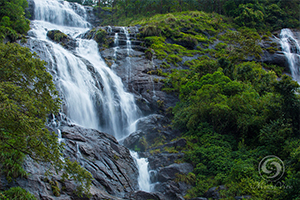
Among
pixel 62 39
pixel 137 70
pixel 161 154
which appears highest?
pixel 62 39

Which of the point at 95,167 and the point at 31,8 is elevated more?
the point at 31,8

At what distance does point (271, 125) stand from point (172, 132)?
8.89 m

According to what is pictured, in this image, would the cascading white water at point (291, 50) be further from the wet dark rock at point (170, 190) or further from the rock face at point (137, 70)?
the wet dark rock at point (170, 190)

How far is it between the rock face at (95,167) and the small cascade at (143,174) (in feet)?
1.67

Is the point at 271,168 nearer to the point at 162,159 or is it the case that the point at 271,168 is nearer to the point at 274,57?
the point at 162,159

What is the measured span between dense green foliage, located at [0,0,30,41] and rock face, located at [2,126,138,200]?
14.3 m

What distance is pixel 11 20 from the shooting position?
2503 centimetres

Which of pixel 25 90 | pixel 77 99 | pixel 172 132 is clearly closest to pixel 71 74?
pixel 77 99

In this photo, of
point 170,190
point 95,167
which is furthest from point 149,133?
point 95,167

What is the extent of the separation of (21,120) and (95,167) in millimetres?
7194

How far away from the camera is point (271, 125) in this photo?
15.0 metres

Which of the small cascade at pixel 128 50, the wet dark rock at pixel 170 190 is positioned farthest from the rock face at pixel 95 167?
the small cascade at pixel 128 50

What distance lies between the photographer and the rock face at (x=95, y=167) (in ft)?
30.9

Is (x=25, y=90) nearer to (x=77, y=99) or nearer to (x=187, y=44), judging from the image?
(x=77, y=99)
